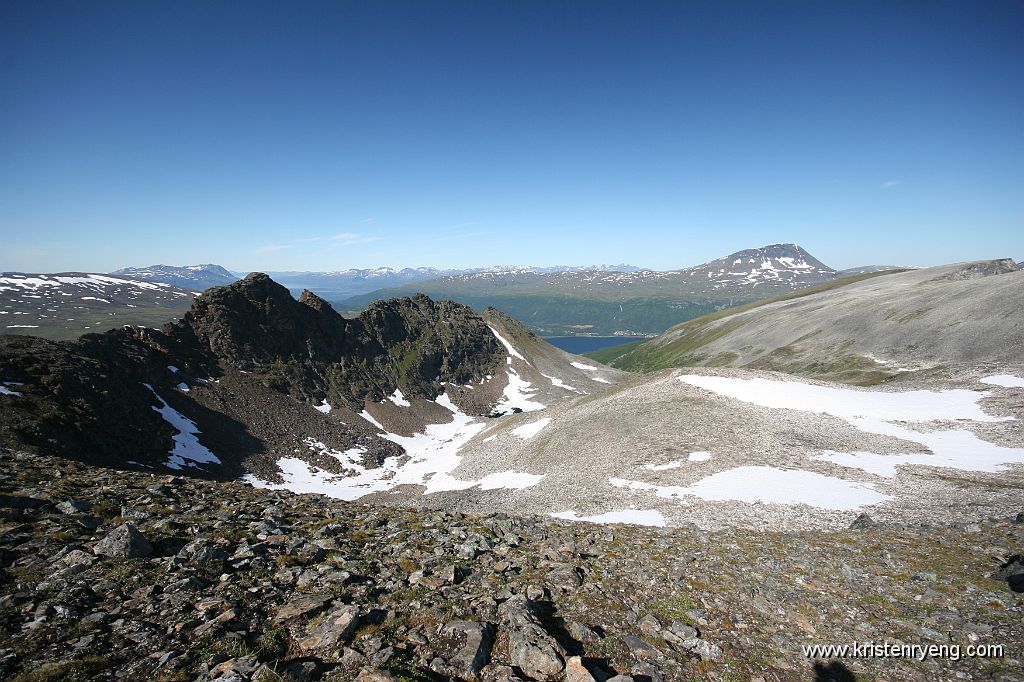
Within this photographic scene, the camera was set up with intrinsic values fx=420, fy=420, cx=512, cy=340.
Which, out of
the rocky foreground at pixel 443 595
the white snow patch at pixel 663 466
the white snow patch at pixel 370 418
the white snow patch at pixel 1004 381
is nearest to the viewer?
the rocky foreground at pixel 443 595

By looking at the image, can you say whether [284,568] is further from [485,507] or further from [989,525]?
[989,525]

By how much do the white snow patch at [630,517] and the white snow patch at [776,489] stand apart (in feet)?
10.9

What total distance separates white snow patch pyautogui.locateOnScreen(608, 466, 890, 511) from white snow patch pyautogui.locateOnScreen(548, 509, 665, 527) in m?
3.32

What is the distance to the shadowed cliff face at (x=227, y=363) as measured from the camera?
47.7 metres

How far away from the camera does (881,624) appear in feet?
39.4

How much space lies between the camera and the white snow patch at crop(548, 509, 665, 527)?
2560 cm

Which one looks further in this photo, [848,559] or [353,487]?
[353,487]

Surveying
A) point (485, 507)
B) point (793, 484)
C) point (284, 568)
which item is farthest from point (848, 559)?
point (485, 507)

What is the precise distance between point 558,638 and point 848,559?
42.1ft

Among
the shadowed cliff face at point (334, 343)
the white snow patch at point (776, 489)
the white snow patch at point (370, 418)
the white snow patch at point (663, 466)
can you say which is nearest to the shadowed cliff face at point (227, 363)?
the shadowed cliff face at point (334, 343)

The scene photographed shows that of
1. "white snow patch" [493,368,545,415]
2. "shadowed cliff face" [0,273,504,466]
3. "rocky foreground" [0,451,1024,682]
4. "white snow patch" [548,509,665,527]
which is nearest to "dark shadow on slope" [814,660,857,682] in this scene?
"rocky foreground" [0,451,1024,682]

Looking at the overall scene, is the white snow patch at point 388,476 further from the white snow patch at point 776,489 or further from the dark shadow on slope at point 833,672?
the dark shadow on slope at point 833,672

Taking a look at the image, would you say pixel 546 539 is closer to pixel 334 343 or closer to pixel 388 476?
pixel 388 476

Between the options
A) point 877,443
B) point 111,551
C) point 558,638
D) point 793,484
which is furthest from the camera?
point 877,443
